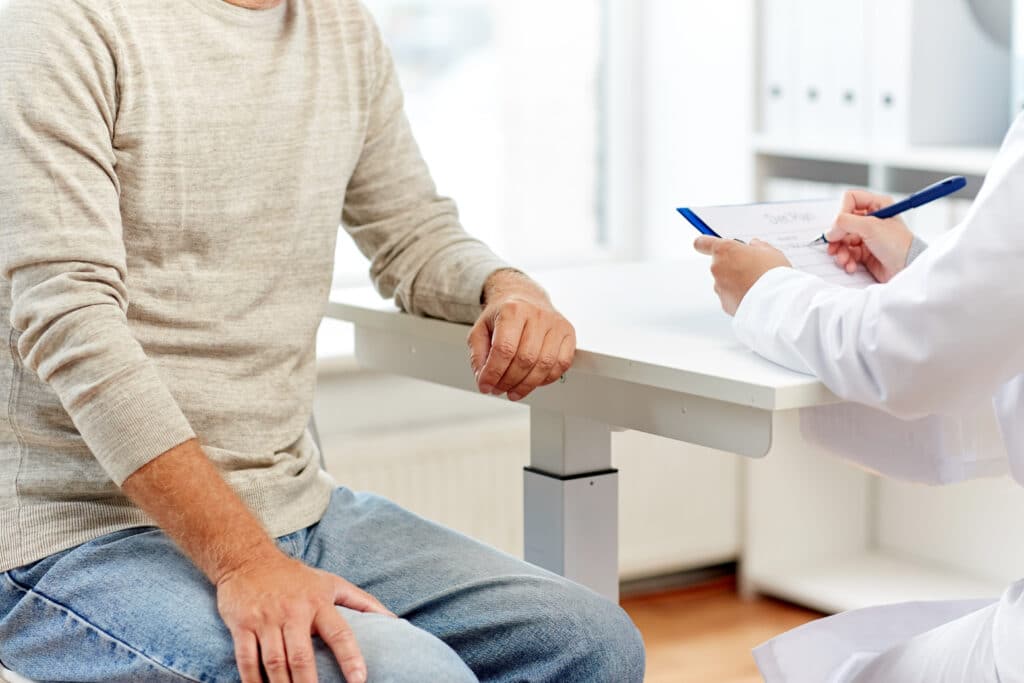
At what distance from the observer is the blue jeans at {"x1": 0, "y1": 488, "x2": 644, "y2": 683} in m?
1.17

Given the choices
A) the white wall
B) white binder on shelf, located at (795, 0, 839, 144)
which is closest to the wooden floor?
the white wall

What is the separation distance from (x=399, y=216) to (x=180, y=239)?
314 mm

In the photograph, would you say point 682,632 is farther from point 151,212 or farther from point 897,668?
point 151,212

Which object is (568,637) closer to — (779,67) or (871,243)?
(871,243)

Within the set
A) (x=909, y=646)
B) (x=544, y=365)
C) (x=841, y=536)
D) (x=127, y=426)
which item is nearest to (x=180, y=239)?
(x=127, y=426)

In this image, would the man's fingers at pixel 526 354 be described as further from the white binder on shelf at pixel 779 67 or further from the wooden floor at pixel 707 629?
the white binder on shelf at pixel 779 67

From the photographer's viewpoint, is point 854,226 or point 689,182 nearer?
point 854,226

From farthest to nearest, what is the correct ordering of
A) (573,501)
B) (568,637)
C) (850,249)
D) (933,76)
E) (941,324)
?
1. (933,76)
2. (573,501)
3. (850,249)
4. (568,637)
5. (941,324)

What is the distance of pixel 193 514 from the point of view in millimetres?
1203

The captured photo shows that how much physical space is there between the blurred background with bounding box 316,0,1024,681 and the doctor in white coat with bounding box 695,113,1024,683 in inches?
45.7

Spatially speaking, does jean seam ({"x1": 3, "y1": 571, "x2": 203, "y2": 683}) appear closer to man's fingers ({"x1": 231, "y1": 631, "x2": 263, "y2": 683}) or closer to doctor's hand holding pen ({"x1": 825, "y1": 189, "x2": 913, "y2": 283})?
man's fingers ({"x1": 231, "y1": 631, "x2": 263, "y2": 683})

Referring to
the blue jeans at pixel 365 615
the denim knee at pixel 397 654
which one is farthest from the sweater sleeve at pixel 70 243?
the denim knee at pixel 397 654

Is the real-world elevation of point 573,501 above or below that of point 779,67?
below

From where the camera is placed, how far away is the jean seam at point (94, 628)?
1.15 meters
